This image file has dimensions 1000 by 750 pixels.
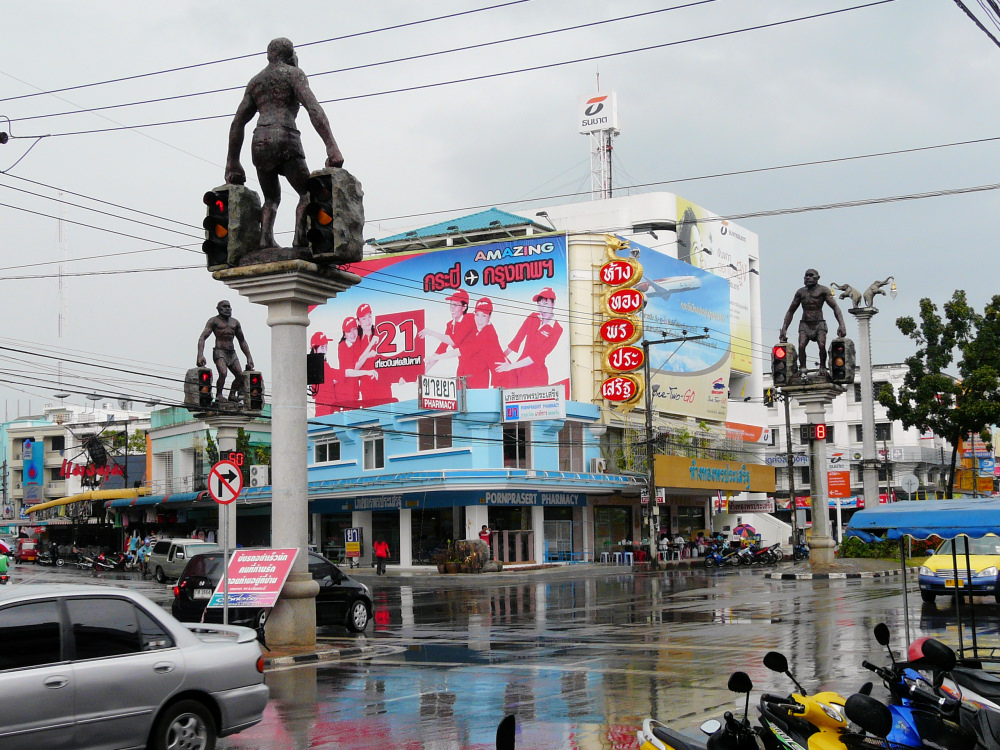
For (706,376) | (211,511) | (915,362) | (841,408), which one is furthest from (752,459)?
(211,511)

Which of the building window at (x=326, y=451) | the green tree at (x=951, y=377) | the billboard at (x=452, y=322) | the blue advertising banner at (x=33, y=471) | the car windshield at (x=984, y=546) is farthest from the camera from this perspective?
the blue advertising banner at (x=33, y=471)

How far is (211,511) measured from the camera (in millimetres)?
62938

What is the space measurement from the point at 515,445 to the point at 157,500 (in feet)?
76.2

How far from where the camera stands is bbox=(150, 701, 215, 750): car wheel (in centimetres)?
803

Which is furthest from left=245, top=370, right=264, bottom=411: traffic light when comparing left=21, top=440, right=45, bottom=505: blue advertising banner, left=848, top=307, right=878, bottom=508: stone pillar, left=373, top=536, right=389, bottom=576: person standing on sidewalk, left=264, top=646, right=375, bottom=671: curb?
left=21, top=440, right=45, bottom=505: blue advertising banner

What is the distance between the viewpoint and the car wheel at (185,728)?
8034mm

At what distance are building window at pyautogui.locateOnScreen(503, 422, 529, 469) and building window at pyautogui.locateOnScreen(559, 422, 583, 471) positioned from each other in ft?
6.16

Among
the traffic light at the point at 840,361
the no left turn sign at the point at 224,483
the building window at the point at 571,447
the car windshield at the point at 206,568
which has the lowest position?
the car windshield at the point at 206,568

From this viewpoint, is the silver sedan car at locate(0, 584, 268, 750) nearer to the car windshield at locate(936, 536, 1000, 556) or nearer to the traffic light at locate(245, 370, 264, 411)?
the car windshield at locate(936, 536, 1000, 556)

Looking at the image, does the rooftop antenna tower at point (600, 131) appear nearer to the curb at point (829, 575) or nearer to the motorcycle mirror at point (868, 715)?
the curb at point (829, 575)

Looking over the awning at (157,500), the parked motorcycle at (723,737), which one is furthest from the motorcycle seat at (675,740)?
the awning at (157,500)

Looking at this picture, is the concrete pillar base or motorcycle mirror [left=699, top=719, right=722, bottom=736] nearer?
motorcycle mirror [left=699, top=719, right=722, bottom=736]

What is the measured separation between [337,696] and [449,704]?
1.47 m

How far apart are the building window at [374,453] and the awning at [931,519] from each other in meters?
42.3
